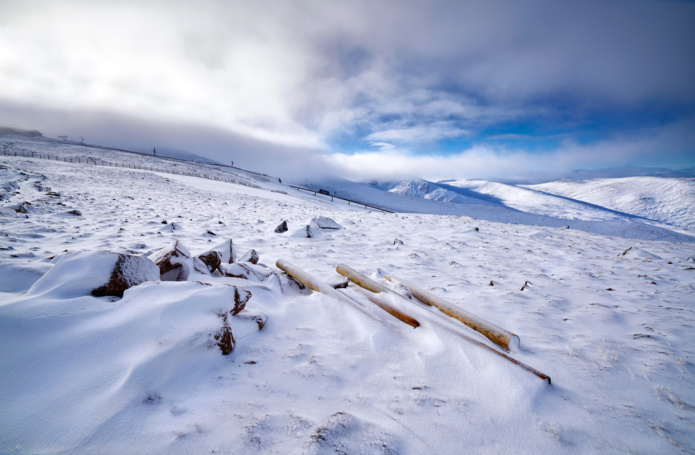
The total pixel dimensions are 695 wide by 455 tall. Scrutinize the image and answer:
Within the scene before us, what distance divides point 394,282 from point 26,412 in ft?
10.6

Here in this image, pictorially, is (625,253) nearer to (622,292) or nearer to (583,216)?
(622,292)

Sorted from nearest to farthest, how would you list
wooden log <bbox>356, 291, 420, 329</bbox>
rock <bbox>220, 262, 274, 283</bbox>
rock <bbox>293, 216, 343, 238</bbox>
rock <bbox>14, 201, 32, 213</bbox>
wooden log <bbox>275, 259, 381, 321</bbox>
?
1. wooden log <bbox>356, 291, 420, 329</bbox>
2. wooden log <bbox>275, 259, 381, 321</bbox>
3. rock <bbox>220, 262, 274, 283</bbox>
4. rock <bbox>14, 201, 32, 213</bbox>
5. rock <bbox>293, 216, 343, 238</bbox>

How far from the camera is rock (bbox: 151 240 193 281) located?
9.46ft

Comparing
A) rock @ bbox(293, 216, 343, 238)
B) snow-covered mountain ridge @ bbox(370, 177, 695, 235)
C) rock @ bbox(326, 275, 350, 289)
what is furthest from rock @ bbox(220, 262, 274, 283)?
snow-covered mountain ridge @ bbox(370, 177, 695, 235)

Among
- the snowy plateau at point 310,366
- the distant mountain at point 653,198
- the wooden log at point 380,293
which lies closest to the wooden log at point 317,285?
the snowy plateau at point 310,366

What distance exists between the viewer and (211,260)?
335 cm

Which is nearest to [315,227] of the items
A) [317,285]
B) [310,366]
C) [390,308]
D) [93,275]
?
[317,285]

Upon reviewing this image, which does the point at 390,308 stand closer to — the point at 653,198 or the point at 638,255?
the point at 638,255

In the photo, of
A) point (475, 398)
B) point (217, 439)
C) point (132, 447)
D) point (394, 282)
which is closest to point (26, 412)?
point (132, 447)

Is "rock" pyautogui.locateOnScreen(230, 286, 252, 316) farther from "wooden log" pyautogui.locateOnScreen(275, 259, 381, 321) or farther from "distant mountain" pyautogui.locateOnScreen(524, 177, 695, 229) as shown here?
"distant mountain" pyautogui.locateOnScreen(524, 177, 695, 229)

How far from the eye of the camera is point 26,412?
1213mm

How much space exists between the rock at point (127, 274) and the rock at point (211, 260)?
67 centimetres

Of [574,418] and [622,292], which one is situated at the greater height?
[622,292]

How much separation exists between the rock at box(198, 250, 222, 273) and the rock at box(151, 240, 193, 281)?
243mm
